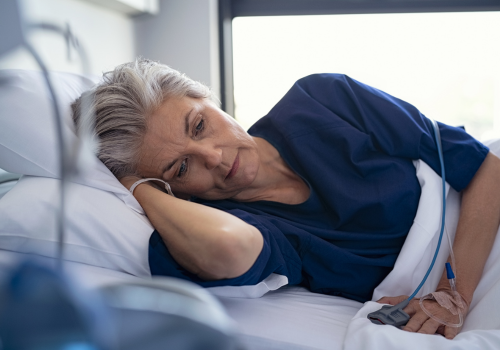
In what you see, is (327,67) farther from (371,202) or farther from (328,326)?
(328,326)

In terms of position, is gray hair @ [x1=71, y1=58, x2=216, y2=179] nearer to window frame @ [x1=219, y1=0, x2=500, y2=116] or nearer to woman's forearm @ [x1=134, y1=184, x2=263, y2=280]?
woman's forearm @ [x1=134, y1=184, x2=263, y2=280]

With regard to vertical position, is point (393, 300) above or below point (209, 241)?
below

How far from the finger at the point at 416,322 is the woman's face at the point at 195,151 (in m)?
0.47

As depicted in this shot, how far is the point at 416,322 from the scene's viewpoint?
33.4 inches

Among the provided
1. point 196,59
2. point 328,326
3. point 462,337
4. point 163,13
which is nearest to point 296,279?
point 328,326

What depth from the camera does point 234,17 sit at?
2.20m

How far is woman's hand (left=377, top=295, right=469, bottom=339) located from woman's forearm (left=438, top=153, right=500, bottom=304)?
69mm

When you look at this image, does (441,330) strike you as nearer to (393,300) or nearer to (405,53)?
(393,300)

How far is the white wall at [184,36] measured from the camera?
6.65ft

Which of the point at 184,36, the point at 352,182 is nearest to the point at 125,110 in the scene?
the point at 352,182

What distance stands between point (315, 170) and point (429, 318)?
16.7 inches

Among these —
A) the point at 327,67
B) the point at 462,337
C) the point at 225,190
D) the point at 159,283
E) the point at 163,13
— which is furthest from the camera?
the point at 327,67

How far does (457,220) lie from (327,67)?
1.30m

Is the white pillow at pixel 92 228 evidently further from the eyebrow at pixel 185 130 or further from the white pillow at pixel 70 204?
the eyebrow at pixel 185 130
